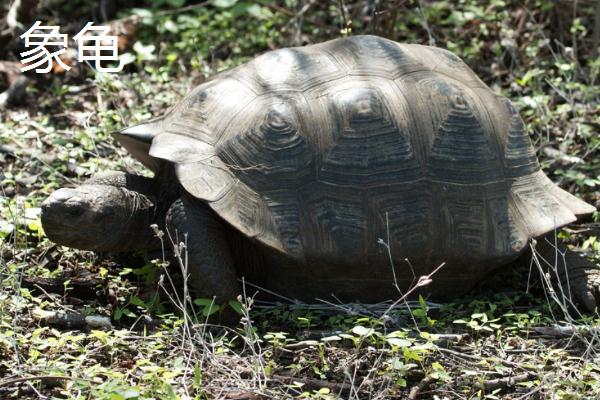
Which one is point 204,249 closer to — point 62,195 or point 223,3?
point 62,195

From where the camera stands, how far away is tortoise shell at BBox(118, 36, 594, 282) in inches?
194

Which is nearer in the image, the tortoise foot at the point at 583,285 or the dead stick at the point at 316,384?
the dead stick at the point at 316,384

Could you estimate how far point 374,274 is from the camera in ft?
16.8

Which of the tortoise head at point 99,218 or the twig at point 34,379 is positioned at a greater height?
the tortoise head at point 99,218

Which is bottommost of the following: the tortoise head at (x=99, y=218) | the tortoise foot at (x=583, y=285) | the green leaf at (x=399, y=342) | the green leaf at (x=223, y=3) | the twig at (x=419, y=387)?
the twig at (x=419, y=387)

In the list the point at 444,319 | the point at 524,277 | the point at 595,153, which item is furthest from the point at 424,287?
the point at 595,153

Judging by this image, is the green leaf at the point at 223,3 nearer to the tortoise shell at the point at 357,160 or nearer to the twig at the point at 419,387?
the tortoise shell at the point at 357,160

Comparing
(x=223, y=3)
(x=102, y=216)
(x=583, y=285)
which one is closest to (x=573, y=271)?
(x=583, y=285)

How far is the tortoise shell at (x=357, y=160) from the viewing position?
494 centimetres

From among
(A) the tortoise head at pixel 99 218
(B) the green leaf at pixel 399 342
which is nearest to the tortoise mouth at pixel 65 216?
(A) the tortoise head at pixel 99 218

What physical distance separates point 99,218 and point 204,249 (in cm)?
61

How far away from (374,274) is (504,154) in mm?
983

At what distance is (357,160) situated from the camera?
503cm

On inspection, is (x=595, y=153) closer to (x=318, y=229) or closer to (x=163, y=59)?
(x=318, y=229)
